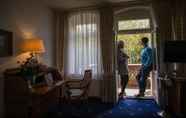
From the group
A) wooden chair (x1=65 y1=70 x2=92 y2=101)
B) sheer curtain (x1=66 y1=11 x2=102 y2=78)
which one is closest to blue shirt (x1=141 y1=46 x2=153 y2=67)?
sheer curtain (x1=66 y1=11 x2=102 y2=78)

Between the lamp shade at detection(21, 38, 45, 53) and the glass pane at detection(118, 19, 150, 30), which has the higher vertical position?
the glass pane at detection(118, 19, 150, 30)

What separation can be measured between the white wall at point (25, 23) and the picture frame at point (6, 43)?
0.26 feet

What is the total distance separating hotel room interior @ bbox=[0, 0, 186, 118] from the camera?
11.4ft

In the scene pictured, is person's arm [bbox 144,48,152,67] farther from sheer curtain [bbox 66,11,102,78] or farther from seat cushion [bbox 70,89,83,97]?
seat cushion [bbox 70,89,83,97]

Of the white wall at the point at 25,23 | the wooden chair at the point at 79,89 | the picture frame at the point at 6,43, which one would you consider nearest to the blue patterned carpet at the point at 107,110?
the wooden chair at the point at 79,89

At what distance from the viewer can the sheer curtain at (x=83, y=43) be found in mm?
5254

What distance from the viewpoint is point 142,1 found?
484 centimetres

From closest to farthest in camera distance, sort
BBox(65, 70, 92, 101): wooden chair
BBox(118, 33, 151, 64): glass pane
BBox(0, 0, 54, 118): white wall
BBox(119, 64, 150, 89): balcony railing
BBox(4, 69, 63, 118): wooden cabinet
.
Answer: BBox(4, 69, 63, 118): wooden cabinet → BBox(0, 0, 54, 118): white wall → BBox(65, 70, 92, 101): wooden chair → BBox(118, 33, 151, 64): glass pane → BBox(119, 64, 150, 89): balcony railing

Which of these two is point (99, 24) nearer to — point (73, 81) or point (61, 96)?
point (73, 81)

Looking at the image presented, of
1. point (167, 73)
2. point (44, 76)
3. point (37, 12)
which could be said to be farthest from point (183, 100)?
point (37, 12)

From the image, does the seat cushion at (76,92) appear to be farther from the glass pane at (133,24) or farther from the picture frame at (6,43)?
the glass pane at (133,24)

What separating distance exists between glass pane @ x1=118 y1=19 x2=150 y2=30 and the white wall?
6.98 feet

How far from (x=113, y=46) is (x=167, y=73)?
5.01 ft

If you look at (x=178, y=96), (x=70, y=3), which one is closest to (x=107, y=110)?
(x=178, y=96)
